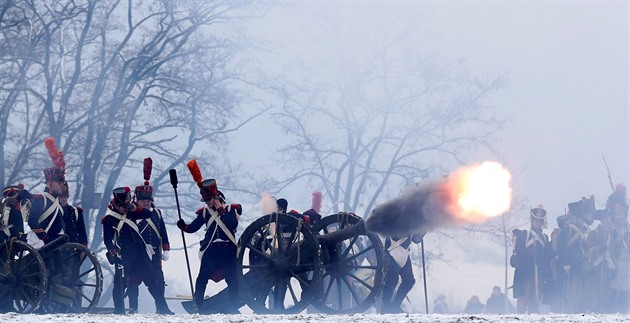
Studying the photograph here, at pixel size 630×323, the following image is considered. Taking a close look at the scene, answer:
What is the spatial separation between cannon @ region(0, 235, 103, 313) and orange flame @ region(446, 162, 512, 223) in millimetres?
4476

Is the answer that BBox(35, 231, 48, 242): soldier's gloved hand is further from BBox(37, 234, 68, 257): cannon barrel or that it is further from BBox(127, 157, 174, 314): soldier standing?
BBox(127, 157, 174, 314): soldier standing

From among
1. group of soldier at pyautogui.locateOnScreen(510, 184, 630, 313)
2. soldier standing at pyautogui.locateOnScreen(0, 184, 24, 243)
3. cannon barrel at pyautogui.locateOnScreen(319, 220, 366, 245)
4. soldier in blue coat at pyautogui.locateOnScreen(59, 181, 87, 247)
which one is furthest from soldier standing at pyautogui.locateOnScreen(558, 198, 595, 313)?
soldier standing at pyautogui.locateOnScreen(0, 184, 24, 243)

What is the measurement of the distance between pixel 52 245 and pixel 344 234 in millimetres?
3794

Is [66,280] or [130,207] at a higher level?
[130,207]

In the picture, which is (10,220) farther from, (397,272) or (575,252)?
(575,252)

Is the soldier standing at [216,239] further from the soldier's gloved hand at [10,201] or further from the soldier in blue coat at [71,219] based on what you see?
the soldier's gloved hand at [10,201]

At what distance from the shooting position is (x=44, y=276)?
47.5ft

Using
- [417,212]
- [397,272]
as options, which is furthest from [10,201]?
[417,212]

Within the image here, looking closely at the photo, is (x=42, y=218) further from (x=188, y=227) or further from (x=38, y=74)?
(x=38, y=74)

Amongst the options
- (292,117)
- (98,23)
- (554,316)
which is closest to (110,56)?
(98,23)

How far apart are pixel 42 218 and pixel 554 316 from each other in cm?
701

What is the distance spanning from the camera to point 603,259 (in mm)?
21594

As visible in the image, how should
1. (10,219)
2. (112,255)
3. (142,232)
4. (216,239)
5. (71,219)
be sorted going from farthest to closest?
(71,219)
(142,232)
(10,219)
(112,255)
(216,239)

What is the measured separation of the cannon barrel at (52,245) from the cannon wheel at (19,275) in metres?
0.21
